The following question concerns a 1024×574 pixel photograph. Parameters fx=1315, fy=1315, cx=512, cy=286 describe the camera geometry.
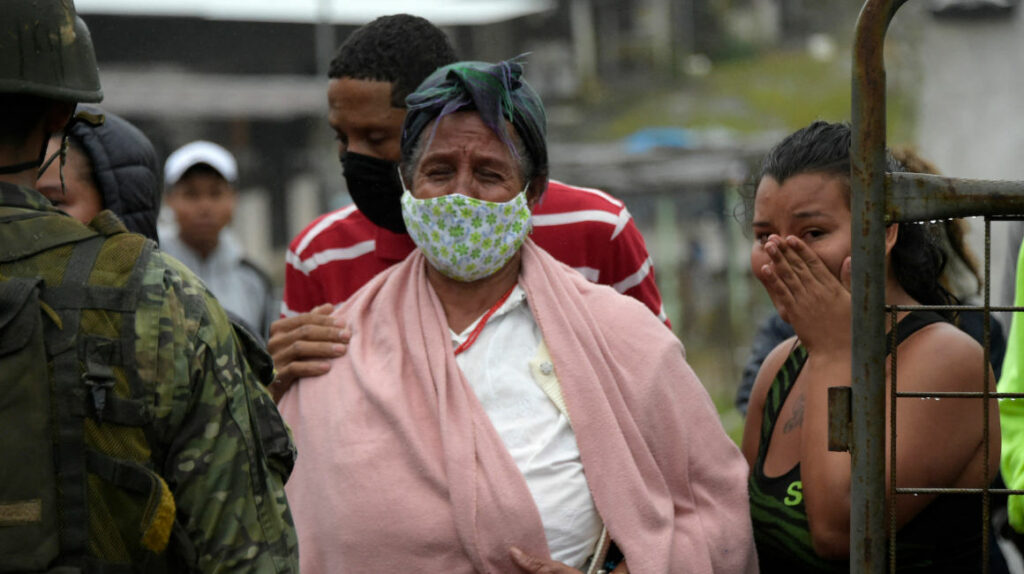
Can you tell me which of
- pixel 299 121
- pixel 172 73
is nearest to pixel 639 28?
pixel 299 121

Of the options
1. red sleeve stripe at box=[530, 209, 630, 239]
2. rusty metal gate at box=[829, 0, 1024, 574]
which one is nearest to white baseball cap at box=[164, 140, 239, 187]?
red sleeve stripe at box=[530, 209, 630, 239]

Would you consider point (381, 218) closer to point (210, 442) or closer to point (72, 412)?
point (210, 442)

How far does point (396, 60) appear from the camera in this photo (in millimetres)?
3607

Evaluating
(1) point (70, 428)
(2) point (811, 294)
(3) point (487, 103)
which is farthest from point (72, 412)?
(2) point (811, 294)

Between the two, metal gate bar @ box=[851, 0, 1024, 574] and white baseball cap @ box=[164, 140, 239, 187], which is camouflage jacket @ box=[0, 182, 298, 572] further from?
white baseball cap @ box=[164, 140, 239, 187]

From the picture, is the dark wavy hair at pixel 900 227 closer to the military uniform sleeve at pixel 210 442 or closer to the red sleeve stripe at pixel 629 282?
the red sleeve stripe at pixel 629 282

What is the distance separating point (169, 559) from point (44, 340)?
1.38ft

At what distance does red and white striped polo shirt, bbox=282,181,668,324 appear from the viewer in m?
3.53

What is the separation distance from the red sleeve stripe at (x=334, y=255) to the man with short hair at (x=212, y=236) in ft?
8.84

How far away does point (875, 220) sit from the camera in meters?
2.34

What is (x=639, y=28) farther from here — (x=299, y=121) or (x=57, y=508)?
(x=57, y=508)

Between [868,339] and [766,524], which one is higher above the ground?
[868,339]

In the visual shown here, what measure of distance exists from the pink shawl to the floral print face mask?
0.10 m

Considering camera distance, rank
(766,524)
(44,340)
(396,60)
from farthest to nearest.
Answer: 1. (396,60)
2. (766,524)
3. (44,340)
